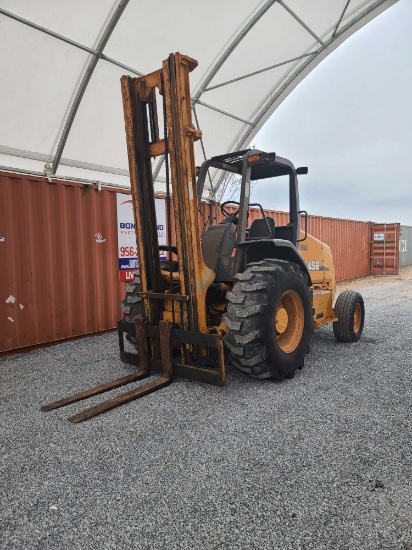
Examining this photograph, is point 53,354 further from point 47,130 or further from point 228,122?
point 228,122

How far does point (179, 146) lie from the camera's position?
3836mm

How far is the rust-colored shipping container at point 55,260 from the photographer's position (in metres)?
5.72

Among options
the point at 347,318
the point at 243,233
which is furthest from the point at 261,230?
the point at 347,318

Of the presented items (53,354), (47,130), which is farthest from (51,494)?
(47,130)

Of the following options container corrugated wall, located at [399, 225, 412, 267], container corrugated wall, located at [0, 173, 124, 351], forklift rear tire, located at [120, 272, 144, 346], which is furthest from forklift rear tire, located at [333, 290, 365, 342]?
container corrugated wall, located at [399, 225, 412, 267]

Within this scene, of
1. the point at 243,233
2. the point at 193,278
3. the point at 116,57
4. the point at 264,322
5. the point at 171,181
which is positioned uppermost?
the point at 116,57

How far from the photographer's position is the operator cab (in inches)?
172

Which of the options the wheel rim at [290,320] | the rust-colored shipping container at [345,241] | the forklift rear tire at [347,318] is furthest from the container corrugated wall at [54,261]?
the rust-colored shipping container at [345,241]

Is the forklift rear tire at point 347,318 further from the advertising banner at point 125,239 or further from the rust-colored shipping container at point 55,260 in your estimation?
the advertising banner at point 125,239

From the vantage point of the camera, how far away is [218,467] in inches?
102

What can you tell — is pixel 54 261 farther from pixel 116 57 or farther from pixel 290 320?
pixel 290 320

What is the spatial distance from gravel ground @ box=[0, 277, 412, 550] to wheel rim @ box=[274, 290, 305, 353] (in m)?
0.40

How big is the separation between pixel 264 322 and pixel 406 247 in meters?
25.5

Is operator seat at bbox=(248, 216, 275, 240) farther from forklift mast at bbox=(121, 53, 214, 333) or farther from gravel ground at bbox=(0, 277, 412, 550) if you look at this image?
gravel ground at bbox=(0, 277, 412, 550)
